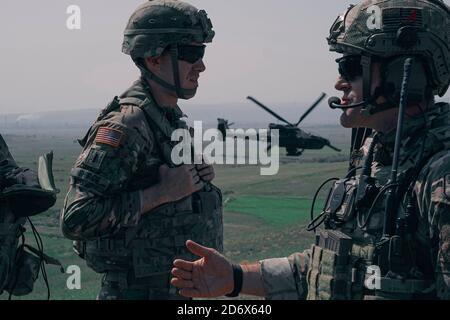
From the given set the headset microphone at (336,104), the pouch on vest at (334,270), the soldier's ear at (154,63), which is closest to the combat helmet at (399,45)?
the headset microphone at (336,104)

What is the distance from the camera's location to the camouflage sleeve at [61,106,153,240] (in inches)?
222

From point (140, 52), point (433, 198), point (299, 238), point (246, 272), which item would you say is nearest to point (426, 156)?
point (433, 198)

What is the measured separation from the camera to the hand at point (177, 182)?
5.99 meters

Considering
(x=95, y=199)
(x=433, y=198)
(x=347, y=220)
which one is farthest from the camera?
(x=95, y=199)

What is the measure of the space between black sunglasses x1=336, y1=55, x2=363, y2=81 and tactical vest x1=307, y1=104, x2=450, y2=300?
21.4 inches

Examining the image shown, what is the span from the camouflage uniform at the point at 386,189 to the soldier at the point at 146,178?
4.21ft

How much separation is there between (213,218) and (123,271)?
0.86 metres

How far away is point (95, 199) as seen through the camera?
18.6 feet

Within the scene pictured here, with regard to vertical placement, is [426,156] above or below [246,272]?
above

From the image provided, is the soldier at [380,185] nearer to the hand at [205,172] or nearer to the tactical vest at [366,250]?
the tactical vest at [366,250]

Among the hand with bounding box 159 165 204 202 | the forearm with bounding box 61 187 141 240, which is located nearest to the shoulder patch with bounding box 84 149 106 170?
the forearm with bounding box 61 187 141 240

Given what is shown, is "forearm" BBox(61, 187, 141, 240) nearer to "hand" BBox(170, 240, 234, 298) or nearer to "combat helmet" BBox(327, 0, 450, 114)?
"hand" BBox(170, 240, 234, 298)

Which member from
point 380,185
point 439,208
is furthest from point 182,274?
point 439,208
